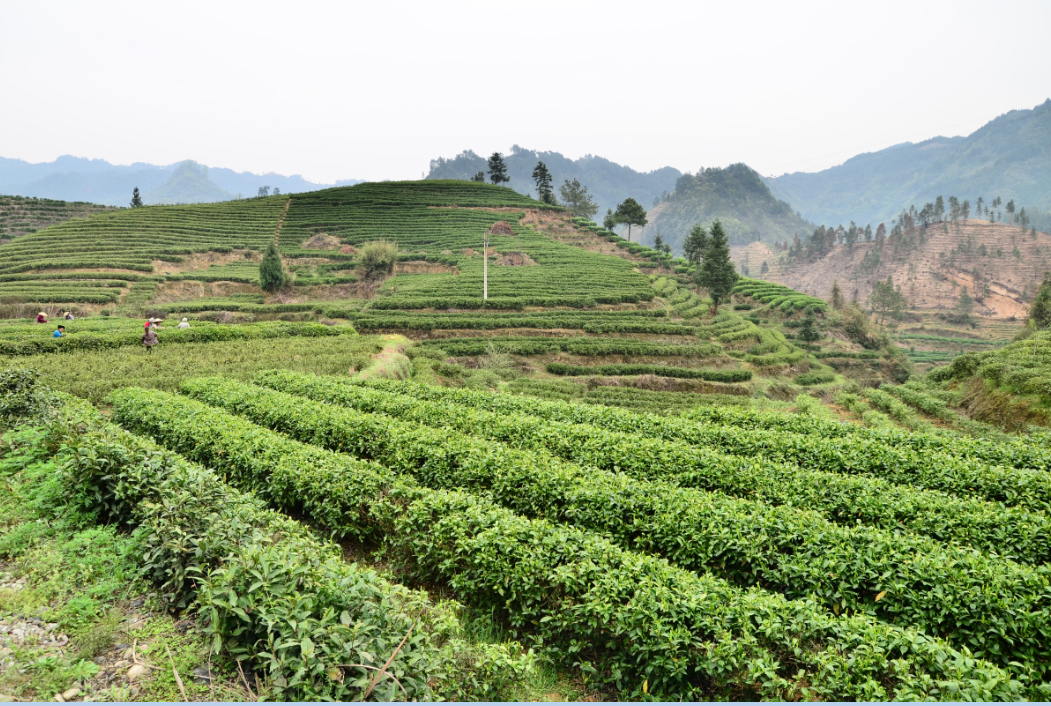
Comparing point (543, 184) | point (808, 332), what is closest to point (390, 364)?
point (808, 332)

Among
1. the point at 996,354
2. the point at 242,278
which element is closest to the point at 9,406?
the point at 996,354

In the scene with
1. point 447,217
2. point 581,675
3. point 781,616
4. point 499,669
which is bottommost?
point 581,675

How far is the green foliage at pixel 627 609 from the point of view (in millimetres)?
4305

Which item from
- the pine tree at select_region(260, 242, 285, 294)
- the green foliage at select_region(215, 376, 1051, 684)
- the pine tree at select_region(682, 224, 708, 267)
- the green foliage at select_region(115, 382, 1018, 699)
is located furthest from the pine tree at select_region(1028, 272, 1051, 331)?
the pine tree at select_region(260, 242, 285, 294)

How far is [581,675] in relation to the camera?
5281mm

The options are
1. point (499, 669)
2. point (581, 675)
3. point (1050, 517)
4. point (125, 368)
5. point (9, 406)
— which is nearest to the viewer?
point (499, 669)

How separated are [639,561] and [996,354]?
85.8 feet

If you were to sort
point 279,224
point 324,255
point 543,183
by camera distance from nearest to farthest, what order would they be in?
point 324,255 → point 279,224 → point 543,183

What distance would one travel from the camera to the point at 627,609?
16.1 ft

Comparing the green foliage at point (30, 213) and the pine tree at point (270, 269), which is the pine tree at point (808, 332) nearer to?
the pine tree at point (270, 269)

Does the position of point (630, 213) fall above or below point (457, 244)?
above

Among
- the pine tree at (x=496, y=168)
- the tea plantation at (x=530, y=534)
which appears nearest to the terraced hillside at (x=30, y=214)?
the pine tree at (x=496, y=168)

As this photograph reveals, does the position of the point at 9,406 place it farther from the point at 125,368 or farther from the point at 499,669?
the point at 499,669

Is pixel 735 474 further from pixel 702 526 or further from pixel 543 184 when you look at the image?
pixel 543 184
